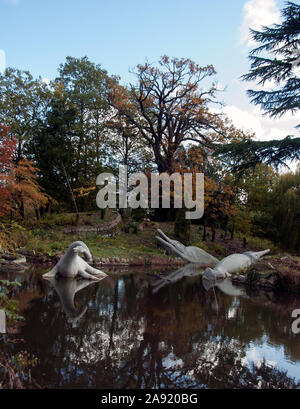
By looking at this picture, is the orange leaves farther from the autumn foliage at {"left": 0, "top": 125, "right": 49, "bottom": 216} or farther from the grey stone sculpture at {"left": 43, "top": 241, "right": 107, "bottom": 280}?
the grey stone sculpture at {"left": 43, "top": 241, "right": 107, "bottom": 280}

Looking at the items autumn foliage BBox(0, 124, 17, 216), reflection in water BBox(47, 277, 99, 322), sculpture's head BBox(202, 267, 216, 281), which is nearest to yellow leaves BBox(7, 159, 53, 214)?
autumn foliage BBox(0, 124, 17, 216)

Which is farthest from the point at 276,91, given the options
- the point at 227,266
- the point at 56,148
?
the point at 56,148

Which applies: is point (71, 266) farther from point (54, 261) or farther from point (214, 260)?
point (214, 260)

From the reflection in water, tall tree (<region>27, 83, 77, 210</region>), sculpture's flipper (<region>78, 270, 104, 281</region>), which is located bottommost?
the reflection in water

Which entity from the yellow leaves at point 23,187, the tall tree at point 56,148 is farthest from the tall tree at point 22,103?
the yellow leaves at point 23,187

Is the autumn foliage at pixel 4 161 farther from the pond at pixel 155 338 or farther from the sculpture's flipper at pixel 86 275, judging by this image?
the pond at pixel 155 338

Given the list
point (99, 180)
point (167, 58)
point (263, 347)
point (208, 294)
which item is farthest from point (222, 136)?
point (263, 347)

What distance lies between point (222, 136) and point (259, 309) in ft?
43.4

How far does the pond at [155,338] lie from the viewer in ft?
10.2

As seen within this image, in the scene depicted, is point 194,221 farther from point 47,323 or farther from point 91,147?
point 47,323
